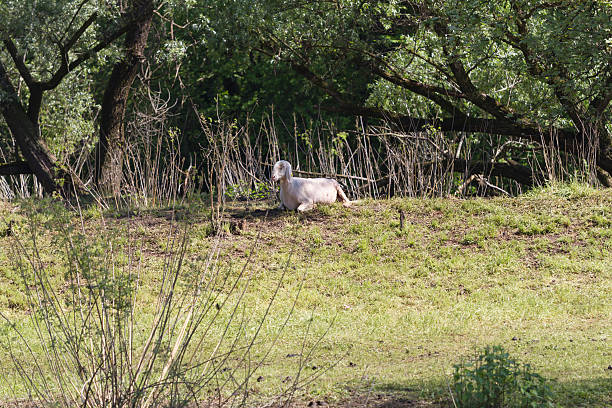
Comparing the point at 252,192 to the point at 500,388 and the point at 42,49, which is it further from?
the point at 500,388

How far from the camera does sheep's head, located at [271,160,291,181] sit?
409 inches

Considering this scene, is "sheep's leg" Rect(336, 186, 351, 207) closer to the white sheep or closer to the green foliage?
the white sheep

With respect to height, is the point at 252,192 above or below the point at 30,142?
below

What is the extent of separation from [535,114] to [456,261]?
401 cm

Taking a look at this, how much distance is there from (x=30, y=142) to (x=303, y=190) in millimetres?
5436

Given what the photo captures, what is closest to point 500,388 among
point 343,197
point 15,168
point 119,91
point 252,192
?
point 343,197

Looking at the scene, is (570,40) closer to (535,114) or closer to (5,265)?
(535,114)

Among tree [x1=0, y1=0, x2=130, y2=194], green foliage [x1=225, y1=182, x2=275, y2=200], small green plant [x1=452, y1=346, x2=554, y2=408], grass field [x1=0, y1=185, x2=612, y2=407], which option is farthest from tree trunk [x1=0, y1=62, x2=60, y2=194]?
small green plant [x1=452, y1=346, x2=554, y2=408]

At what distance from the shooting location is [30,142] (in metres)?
13.5

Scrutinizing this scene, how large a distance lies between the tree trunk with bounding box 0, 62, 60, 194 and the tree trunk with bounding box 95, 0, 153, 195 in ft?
2.63

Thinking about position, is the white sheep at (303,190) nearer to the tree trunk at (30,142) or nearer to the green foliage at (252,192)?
the green foliage at (252,192)

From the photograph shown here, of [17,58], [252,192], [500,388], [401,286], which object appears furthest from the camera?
[17,58]

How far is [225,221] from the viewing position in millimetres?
10453

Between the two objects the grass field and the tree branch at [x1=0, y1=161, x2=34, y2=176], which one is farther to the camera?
the tree branch at [x1=0, y1=161, x2=34, y2=176]
